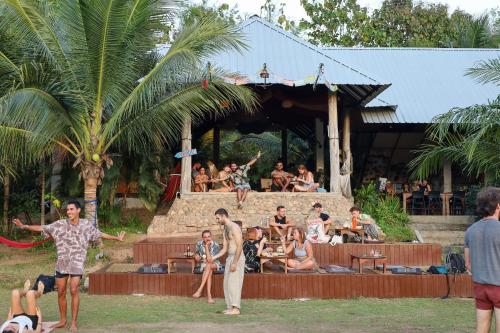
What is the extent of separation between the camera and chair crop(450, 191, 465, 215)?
17308 mm

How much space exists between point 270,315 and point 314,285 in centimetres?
169

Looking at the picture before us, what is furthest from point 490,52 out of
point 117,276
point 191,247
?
point 117,276

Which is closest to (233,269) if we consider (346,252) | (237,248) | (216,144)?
(237,248)

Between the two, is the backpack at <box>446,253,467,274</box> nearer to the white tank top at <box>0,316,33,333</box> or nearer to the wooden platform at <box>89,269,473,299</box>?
the wooden platform at <box>89,269,473,299</box>

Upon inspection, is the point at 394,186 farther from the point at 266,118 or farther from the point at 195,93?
the point at 195,93

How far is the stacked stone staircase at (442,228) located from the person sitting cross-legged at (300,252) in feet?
15.2

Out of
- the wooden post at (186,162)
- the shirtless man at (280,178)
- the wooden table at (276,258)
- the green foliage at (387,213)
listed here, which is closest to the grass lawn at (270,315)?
the wooden table at (276,258)

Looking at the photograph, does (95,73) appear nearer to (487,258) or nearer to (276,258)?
(276,258)

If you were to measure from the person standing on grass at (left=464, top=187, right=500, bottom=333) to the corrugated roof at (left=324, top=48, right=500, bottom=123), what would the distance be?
12.1 m

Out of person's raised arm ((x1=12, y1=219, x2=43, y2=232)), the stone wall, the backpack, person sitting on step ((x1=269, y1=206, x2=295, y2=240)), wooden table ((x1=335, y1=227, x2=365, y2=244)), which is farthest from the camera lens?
the stone wall

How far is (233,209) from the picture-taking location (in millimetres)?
14898

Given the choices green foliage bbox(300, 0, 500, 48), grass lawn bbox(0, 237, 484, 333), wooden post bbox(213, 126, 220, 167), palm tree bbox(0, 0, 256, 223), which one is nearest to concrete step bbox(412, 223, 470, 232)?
palm tree bbox(0, 0, 256, 223)

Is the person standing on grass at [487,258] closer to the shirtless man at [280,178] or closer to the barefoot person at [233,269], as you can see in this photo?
the barefoot person at [233,269]

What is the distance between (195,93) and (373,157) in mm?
8802
